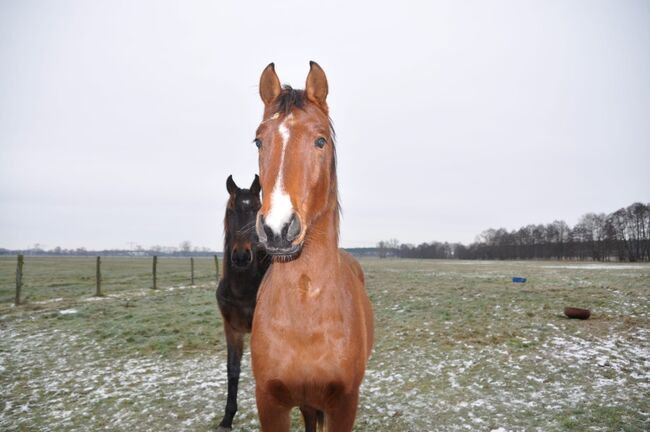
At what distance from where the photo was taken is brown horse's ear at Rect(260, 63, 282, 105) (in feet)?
8.20

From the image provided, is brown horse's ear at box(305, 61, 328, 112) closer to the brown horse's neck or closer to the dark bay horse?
the brown horse's neck

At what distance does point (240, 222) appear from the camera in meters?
5.19

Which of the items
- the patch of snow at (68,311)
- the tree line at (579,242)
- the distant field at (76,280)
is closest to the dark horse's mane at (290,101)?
the patch of snow at (68,311)

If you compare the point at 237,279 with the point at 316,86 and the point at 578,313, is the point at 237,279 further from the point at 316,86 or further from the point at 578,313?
the point at 578,313

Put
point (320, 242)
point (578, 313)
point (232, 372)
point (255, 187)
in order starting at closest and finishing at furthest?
point (320, 242) < point (232, 372) < point (255, 187) < point (578, 313)

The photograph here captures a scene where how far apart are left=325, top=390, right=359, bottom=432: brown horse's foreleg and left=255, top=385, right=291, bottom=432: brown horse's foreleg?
32cm

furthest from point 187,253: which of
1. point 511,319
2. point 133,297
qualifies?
point 511,319

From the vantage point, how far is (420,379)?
6.16 metres

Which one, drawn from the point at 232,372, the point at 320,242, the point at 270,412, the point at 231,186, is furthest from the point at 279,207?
the point at 232,372

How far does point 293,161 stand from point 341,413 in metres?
1.77

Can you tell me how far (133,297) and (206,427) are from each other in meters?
13.5

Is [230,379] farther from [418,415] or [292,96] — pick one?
[292,96]

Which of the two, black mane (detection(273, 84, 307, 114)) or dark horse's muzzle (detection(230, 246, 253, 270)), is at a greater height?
black mane (detection(273, 84, 307, 114))

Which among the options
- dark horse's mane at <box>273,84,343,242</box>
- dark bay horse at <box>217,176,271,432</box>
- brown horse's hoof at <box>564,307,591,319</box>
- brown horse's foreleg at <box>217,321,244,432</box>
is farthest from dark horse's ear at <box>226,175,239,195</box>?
brown horse's hoof at <box>564,307,591,319</box>
